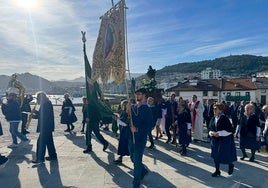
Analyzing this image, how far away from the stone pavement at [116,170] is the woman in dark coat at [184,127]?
36 cm

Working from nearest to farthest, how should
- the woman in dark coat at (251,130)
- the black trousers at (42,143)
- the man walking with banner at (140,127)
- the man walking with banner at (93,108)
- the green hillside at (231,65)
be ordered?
the man walking with banner at (140,127) → the black trousers at (42,143) → the woman in dark coat at (251,130) → the man walking with banner at (93,108) → the green hillside at (231,65)

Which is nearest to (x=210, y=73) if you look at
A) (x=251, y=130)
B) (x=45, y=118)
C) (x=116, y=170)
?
(x=251, y=130)

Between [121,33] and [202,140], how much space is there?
620cm

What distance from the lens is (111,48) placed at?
6266mm

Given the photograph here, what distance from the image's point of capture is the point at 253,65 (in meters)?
139

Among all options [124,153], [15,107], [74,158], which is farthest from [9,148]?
[124,153]

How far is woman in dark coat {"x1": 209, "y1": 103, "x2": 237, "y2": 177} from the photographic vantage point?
620 centimetres

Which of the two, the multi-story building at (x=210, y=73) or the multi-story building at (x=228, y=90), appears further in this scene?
the multi-story building at (x=210, y=73)

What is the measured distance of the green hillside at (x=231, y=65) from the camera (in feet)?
446

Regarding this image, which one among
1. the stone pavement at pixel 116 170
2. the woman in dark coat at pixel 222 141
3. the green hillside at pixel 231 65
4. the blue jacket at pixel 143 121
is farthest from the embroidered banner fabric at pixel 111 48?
the green hillside at pixel 231 65

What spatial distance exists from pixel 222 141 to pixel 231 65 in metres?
143

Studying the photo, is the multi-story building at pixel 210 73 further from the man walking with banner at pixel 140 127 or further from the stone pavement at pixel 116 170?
the man walking with banner at pixel 140 127

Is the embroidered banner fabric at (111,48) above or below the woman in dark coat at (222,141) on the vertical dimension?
above

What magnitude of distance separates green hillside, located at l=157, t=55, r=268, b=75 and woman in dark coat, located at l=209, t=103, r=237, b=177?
429ft
